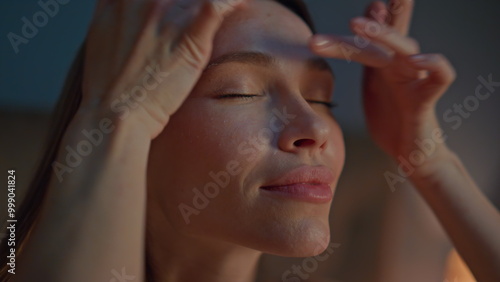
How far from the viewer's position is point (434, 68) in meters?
0.81

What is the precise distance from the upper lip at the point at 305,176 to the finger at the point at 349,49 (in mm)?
165

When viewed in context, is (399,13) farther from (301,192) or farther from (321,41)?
(301,192)

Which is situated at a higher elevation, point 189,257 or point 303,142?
point 303,142

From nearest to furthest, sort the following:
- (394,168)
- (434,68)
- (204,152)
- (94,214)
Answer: (94,214), (204,152), (434,68), (394,168)

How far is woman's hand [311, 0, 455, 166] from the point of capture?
30.6 inches

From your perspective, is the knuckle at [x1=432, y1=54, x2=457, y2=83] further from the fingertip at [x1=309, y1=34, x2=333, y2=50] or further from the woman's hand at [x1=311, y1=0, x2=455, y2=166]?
the fingertip at [x1=309, y1=34, x2=333, y2=50]

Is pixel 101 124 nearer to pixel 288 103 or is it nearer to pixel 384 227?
pixel 288 103

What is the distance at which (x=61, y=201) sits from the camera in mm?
589

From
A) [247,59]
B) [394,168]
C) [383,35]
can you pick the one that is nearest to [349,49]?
[383,35]

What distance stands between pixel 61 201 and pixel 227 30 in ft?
1.04

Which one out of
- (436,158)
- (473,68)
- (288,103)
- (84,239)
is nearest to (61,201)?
(84,239)

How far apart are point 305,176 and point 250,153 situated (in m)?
0.08

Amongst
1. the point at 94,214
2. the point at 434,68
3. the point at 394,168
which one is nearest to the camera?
the point at 94,214

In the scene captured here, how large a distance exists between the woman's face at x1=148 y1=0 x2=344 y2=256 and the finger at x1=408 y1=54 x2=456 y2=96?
17 centimetres
